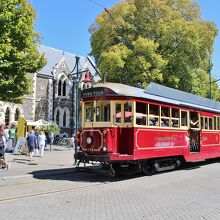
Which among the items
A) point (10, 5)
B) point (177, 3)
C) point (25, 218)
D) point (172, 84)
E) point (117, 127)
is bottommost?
point (25, 218)

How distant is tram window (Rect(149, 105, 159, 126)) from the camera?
14.3 meters

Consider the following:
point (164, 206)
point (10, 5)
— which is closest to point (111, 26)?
point (10, 5)

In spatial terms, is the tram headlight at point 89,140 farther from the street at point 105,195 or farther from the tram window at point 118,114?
the street at point 105,195

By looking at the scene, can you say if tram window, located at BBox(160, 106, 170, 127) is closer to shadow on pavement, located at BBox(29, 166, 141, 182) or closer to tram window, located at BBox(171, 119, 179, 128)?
tram window, located at BBox(171, 119, 179, 128)

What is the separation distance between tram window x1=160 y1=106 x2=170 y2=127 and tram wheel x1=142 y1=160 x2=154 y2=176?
156cm

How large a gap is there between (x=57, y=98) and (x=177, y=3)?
726 inches

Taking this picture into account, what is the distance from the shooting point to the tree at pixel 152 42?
31734 mm

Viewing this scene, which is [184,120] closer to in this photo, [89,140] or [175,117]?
[175,117]

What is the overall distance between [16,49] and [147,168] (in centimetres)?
1117

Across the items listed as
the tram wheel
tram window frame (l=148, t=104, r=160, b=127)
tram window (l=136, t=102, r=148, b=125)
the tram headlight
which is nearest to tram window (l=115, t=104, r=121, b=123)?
tram window (l=136, t=102, r=148, b=125)

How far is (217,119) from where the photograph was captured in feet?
66.7

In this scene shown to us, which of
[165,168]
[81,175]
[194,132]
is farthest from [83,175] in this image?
[194,132]

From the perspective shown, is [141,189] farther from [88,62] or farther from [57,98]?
[88,62]

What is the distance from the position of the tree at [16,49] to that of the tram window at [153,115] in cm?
916
